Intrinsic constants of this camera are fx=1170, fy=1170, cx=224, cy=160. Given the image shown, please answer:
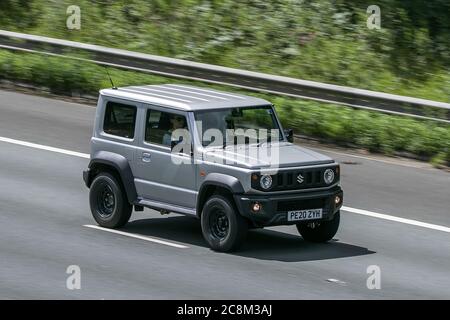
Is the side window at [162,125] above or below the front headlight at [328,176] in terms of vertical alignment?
above

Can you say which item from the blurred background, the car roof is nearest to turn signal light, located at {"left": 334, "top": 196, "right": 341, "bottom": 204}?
the car roof

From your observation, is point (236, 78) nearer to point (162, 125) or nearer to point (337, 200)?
point (162, 125)

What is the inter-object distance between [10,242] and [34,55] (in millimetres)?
10099

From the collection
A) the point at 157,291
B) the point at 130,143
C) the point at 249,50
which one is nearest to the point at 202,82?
the point at 249,50

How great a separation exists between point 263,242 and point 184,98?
2.09 metres

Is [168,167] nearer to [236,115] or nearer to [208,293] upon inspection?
[236,115]

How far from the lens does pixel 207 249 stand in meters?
14.3

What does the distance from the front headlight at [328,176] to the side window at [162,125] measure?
182cm

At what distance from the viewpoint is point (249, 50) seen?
24.8 meters

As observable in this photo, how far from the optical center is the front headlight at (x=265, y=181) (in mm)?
13789

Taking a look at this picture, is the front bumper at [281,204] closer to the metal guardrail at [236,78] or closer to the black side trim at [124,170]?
the black side trim at [124,170]

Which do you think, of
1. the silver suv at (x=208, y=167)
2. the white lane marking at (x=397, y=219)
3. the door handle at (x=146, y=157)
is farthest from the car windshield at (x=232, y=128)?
the white lane marking at (x=397, y=219)

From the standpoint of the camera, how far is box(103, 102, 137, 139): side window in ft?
49.5

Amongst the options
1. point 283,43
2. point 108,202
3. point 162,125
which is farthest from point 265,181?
point 283,43
